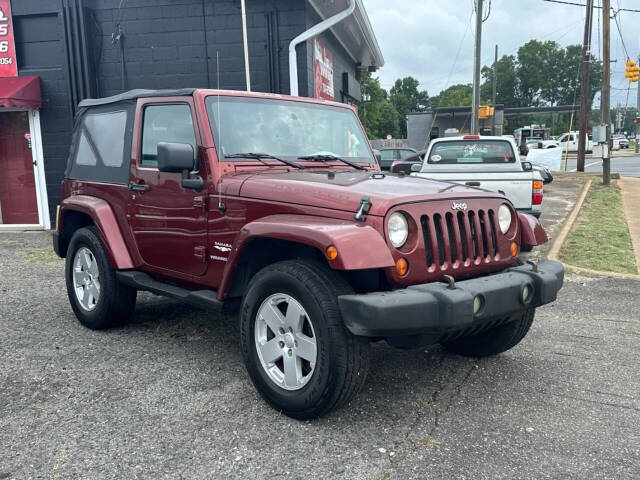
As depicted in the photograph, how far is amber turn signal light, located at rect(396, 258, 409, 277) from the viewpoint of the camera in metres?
3.16

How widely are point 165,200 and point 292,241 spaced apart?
1440 mm

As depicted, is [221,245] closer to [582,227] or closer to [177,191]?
[177,191]

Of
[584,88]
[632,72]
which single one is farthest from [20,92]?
[632,72]

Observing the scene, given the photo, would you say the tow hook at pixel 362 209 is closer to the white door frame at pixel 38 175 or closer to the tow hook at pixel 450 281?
the tow hook at pixel 450 281

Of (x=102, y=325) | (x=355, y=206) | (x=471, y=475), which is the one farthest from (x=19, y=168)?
(x=471, y=475)

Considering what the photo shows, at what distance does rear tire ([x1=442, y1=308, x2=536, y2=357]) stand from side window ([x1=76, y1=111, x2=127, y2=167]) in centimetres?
304

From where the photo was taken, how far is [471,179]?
8.99 m

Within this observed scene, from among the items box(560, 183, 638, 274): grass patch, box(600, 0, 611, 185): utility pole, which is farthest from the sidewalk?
box(600, 0, 611, 185): utility pole

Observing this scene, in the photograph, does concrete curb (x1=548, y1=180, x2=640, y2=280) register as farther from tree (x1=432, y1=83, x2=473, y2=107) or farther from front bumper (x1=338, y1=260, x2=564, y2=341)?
tree (x1=432, y1=83, x2=473, y2=107)

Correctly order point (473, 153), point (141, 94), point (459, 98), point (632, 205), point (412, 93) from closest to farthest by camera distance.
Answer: point (141, 94) < point (473, 153) < point (632, 205) < point (459, 98) < point (412, 93)

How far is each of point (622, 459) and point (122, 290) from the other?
3735mm

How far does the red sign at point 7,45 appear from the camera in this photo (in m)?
10.9

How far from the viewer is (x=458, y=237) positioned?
135 inches

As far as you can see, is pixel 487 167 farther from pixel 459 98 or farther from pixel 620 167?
pixel 459 98
